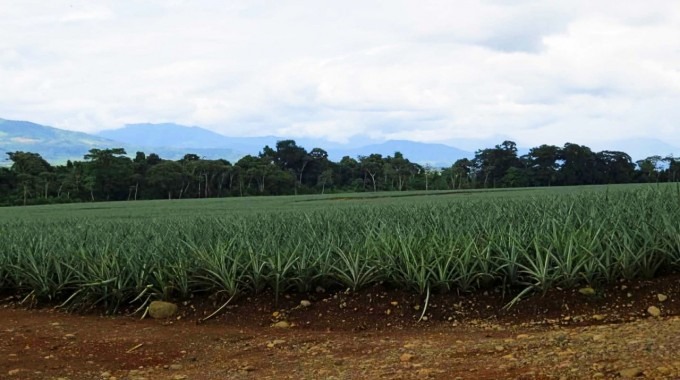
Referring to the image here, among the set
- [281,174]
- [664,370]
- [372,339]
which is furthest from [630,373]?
[281,174]

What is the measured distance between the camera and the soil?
100 inches

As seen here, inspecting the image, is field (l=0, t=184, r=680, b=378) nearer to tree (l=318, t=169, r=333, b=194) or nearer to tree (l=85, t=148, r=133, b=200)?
tree (l=85, t=148, r=133, b=200)

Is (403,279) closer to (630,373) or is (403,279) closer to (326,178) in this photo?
(630,373)

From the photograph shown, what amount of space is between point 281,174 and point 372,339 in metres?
54.7

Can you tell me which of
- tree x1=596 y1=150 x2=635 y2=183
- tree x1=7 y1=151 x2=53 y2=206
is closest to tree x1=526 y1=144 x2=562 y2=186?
tree x1=596 y1=150 x2=635 y2=183

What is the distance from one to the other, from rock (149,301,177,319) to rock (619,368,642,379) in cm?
285

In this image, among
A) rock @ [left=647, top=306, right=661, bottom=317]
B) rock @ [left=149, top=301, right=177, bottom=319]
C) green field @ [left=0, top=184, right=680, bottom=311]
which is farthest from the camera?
rock @ [left=149, top=301, right=177, bottom=319]

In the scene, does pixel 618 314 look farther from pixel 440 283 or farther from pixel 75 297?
pixel 75 297

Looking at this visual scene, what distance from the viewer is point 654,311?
128 inches

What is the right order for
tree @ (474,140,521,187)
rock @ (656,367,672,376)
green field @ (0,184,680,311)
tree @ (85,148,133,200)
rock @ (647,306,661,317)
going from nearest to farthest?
rock @ (656,367,672,376) < rock @ (647,306,661,317) < green field @ (0,184,680,311) < tree @ (85,148,133,200) < tree @ (474,140,521,187)

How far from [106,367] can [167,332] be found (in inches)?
24.7

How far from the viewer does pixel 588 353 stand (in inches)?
99.6

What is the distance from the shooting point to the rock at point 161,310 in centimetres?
417

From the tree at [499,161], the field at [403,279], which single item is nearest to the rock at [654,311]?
the field at [403,279]
